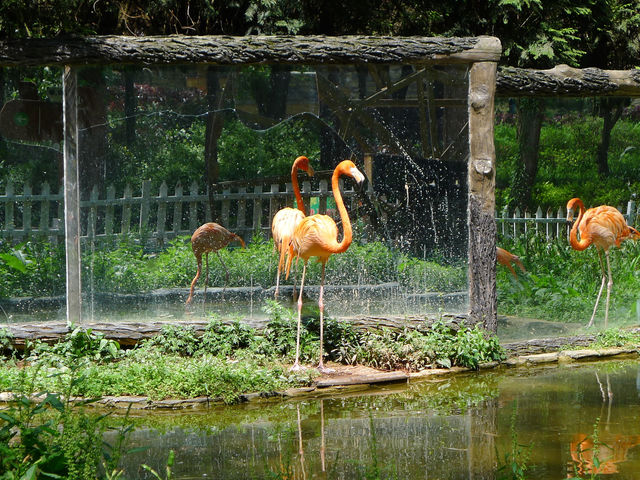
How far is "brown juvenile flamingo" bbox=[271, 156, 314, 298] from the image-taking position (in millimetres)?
8016

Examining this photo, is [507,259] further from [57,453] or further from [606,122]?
[57,453]

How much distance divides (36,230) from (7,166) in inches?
25.4

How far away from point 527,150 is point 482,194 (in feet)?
4.33

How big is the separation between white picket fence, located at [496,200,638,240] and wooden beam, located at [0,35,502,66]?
81.1 inches

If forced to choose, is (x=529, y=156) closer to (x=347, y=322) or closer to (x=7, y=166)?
(x=347, y=322)

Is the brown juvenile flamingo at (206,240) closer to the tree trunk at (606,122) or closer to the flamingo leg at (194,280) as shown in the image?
the flamingo leg at (194,280)

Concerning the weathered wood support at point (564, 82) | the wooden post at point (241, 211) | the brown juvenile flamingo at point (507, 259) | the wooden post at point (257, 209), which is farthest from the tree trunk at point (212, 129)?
the brown juvenile flamingo at point (507, 259)

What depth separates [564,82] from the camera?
8.73 m

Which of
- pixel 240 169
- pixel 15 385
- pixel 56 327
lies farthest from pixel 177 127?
pixel 15 385

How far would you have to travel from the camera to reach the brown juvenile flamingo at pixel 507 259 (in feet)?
30.2

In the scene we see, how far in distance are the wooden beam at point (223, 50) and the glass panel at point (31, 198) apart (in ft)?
0.91

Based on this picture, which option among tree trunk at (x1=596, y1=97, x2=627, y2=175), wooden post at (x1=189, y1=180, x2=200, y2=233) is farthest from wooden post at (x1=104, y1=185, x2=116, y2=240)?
tree trunk at (x1=596, y1=97, x2=627, y2=175)

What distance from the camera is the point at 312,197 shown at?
8445mm

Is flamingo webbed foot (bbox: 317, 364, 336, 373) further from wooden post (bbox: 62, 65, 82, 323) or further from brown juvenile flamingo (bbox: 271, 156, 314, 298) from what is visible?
wooden post (bbox: 62, 65, 82, 323)
